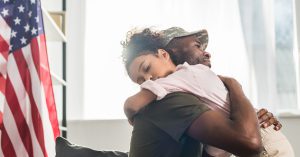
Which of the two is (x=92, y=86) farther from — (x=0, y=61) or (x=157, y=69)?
(x=157, y=69)

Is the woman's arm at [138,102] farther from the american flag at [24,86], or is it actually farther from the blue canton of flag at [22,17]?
the blue canton of flag at [22,17]

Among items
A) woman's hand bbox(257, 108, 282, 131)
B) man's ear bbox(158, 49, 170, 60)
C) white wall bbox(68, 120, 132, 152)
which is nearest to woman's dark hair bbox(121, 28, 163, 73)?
man's ear bbox(158, 49, 170, 60)

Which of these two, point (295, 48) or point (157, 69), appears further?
point (295, 48)

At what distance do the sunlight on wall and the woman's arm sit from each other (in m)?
1.84

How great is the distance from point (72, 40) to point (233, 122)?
2.21m

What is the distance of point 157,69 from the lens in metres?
1.10

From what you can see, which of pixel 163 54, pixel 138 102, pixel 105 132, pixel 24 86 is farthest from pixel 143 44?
pixel 105 132

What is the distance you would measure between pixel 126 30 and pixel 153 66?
5.89 feet

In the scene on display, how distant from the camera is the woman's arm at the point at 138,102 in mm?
916

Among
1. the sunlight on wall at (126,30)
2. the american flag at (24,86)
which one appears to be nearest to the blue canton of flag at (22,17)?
the american flag at (24,86)

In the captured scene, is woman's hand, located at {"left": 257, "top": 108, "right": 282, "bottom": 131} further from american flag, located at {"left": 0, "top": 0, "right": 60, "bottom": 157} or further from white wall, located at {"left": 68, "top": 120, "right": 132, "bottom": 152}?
white wall, located at {"left": 68, "top": 120, "right": 132, "bottom": 152}

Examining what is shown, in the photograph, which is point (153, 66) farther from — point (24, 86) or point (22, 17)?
point (22, 17)

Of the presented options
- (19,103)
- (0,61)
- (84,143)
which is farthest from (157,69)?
(84,143)

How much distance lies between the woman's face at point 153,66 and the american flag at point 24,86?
78 cm
